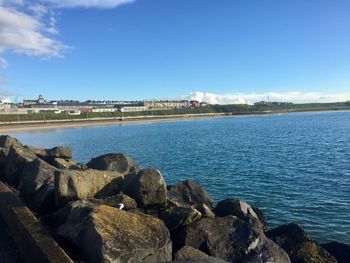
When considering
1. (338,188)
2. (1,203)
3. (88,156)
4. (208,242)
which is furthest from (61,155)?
(88,156)

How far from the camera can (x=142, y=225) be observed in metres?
9.19

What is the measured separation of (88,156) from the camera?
4884cm

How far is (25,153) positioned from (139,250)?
11.7 metres

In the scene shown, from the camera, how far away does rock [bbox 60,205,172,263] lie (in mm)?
8281

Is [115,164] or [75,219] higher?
[75,219]

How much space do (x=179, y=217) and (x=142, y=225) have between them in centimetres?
219

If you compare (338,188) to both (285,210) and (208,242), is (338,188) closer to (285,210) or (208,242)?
(285,210)

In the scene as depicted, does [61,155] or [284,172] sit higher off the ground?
[61,155]

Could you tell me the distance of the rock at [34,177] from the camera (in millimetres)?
14734

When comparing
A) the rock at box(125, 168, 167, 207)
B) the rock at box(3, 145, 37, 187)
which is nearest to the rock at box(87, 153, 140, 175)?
the rock at box(3, 145, 37, 187)

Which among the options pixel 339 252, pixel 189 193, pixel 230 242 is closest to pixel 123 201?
pixel 230 242

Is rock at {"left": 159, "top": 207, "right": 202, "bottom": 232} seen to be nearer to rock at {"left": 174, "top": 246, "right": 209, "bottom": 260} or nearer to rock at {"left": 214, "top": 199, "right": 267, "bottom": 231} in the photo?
rock at {"left": 174, "top": 246, "right": 209, "bottom": 260}

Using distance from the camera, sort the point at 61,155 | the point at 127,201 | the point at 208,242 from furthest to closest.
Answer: the point at 61,155 < the point at 127,201 < the point at 208,242

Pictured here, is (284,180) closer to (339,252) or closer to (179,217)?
(339,252)
